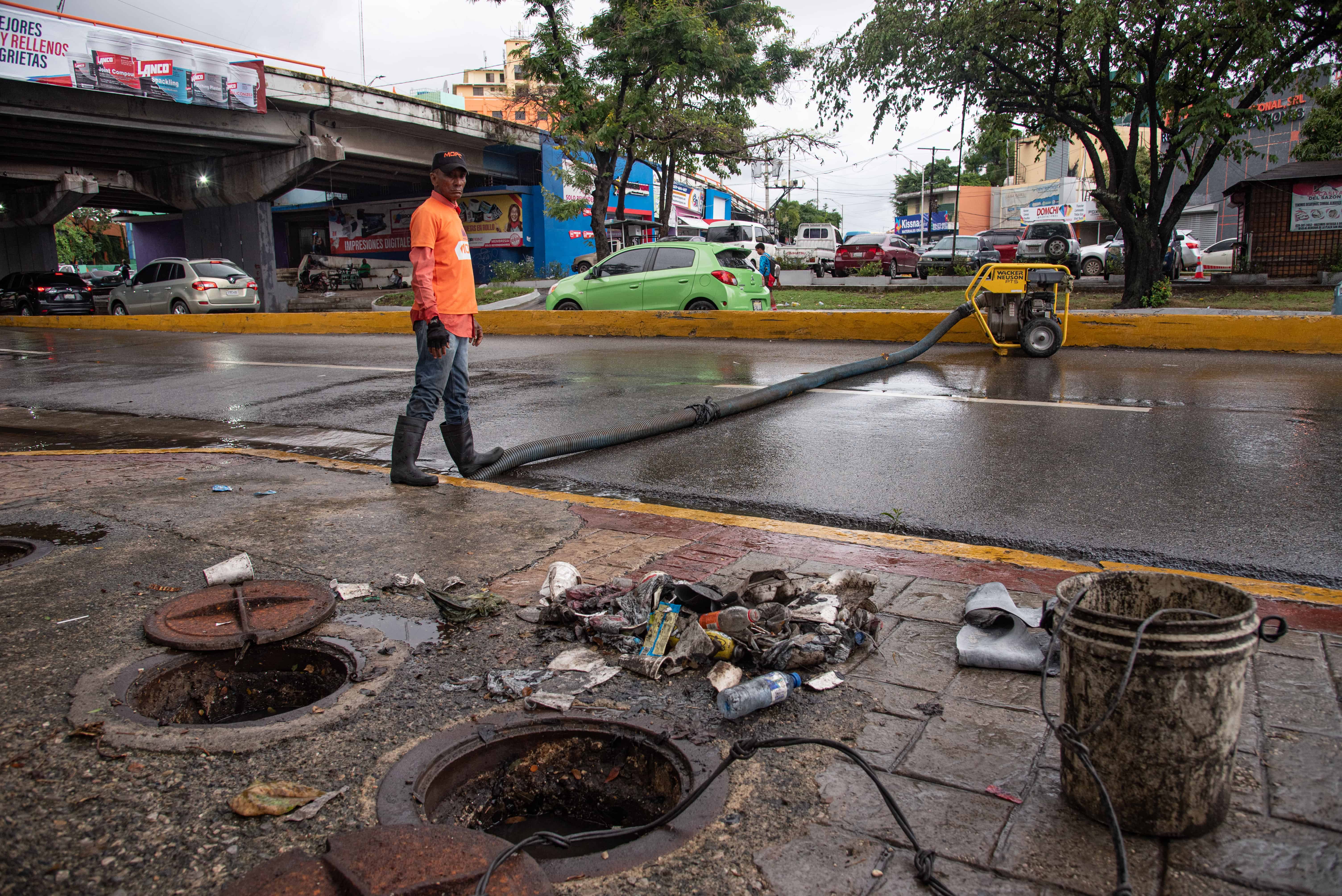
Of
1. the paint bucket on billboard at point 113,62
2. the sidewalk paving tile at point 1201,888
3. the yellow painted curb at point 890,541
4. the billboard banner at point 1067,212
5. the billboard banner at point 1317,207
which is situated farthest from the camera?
the billboard banner at point 1067,212

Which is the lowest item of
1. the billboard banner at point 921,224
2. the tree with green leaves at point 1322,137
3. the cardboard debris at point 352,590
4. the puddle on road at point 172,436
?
the cardboard debris at point 352,590

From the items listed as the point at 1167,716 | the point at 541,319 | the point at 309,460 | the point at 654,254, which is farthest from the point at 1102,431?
the point at 541,319

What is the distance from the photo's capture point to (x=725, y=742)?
2.31 meters

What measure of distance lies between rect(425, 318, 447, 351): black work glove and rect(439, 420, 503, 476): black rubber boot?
23.7 inches

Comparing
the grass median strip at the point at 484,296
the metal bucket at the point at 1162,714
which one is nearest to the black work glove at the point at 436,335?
the metal bucket at the point at 1162,714

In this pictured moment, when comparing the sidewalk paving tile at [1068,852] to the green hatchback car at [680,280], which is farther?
the green hatchback car at [680,280]

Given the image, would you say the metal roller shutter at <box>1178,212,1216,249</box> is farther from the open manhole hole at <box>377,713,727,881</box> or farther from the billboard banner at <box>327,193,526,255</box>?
the open manhole hole at <box>377,713,727,881</box>

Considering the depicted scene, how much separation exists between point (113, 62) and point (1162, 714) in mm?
26494

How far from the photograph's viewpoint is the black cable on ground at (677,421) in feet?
18.6

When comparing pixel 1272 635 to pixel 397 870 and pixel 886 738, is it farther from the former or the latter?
pixel 397 870

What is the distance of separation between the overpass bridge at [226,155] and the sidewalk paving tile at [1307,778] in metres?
26.6

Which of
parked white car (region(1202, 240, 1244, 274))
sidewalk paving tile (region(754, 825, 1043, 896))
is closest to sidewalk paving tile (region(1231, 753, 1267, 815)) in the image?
sidewalk paving tile (region(754, 825, 1043, 896))

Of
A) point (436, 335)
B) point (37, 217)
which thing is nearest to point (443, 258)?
point (436, 335)

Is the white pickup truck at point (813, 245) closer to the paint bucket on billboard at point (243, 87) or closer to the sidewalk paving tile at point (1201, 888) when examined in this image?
the paint bucket on billboard at point (243, 87)
